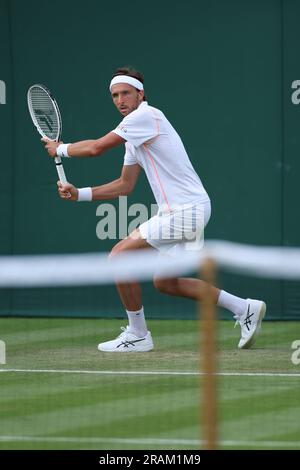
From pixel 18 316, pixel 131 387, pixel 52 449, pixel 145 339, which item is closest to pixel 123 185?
pixel 145 339

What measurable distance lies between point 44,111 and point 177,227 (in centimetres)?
148

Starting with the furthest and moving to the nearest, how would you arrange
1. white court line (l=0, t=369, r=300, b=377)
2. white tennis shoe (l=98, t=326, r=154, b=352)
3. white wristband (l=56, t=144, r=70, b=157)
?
white tennis shoe (l=98, t=326, r=154, b=352) < white wristband (l=56, t=144, r=70, b=157) < white court line (l=0, t=369, r=300, b=377)

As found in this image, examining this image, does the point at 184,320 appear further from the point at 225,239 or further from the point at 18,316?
the point at 18,316

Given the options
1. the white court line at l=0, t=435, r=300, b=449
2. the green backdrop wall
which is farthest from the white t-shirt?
the white court line at l=0, t=435, r=300, b=449

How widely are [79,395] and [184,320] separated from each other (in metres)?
4.88

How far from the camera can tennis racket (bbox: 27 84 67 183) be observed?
33.4 ft

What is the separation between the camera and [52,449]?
20.1ft

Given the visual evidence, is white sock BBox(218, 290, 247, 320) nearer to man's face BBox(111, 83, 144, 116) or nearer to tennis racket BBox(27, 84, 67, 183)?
man's face BBox(111, 83, 144, 116)

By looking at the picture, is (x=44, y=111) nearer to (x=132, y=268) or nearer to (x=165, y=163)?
(x=165, y=163)

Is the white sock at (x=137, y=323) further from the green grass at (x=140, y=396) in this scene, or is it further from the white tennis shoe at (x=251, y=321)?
the white tennis shoe at (x=251, y=321)

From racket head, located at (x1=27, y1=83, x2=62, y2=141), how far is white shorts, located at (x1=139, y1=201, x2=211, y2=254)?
1.01 metres

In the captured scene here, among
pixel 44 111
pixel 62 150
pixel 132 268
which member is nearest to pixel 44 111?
pixel 44 111

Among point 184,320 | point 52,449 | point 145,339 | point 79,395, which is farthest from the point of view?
point 184,320

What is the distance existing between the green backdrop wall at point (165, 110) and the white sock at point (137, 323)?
2215mm
